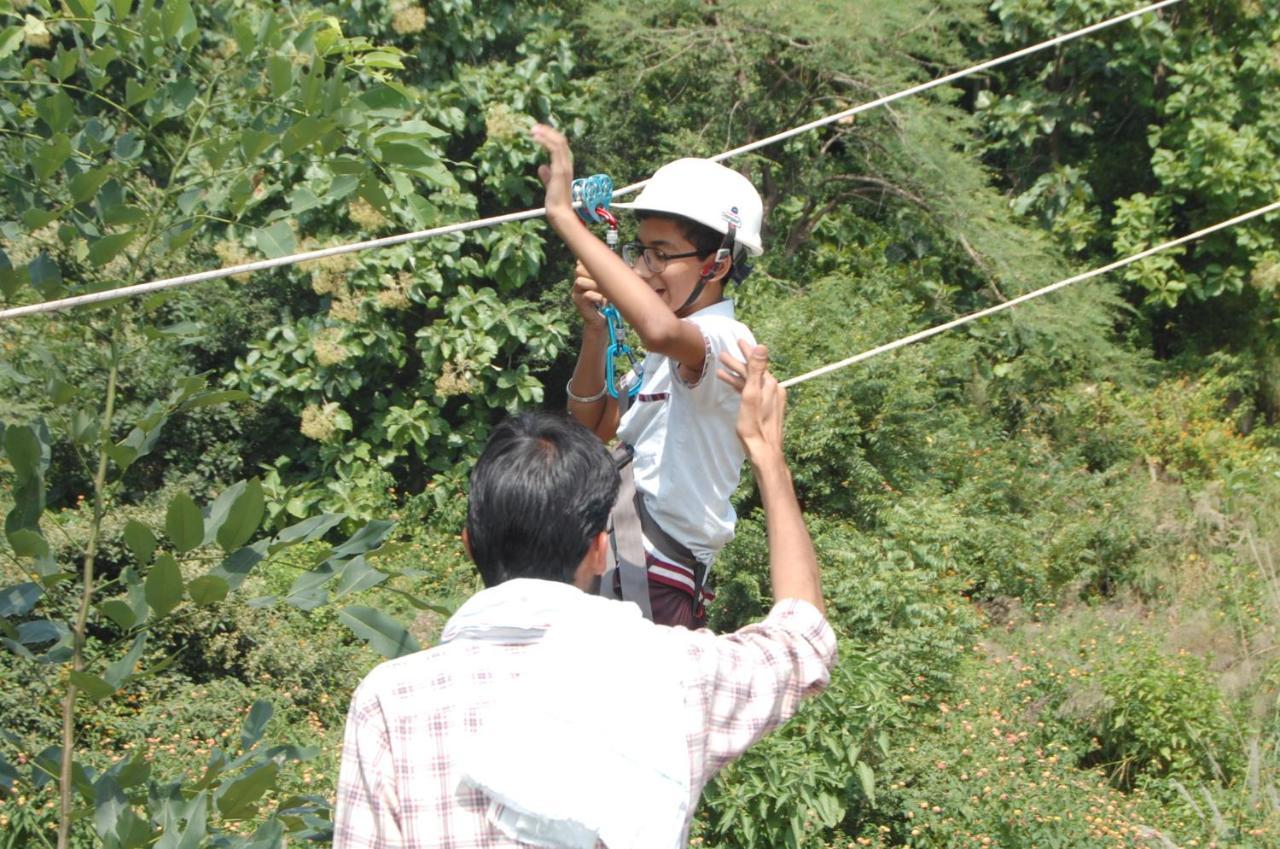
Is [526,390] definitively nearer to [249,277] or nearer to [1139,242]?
[249,277]

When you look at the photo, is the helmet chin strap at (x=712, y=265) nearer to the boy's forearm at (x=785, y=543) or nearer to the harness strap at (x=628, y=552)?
the harness strap at (x=628, y=552)

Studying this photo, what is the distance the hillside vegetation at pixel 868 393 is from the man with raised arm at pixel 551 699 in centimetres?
305

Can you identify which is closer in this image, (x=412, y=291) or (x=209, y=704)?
(x=209, y=704)

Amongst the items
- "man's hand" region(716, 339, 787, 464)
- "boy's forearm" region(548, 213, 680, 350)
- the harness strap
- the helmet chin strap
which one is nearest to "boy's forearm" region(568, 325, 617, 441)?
the helmet chin strap

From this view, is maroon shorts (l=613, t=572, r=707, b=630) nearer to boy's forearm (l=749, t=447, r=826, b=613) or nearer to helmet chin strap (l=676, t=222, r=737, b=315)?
helmet chin strap (l=676, t=222, r=737, b=315)

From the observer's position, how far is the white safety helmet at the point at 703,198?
8.76 ft

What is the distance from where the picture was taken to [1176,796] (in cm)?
532

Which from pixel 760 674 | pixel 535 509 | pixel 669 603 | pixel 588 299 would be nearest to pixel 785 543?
pixel 760 674

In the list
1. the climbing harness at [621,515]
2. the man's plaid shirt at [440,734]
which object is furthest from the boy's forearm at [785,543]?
the climbing harness at [621,515]

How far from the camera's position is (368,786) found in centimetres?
161

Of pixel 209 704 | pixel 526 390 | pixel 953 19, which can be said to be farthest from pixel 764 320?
pixel 209 704

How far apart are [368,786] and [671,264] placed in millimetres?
1375

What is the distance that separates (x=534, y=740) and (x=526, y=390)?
6059 millimetres

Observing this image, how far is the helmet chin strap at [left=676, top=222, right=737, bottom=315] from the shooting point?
270 cm
